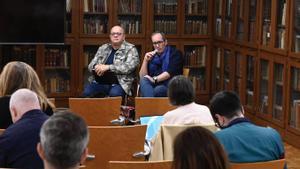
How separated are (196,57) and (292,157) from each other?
130 inches

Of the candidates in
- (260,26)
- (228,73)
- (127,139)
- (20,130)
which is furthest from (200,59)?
(20,130)

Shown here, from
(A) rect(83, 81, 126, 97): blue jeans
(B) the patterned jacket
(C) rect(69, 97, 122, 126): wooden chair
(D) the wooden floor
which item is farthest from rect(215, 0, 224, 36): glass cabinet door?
(C) rect(69, 97, 122, 126): wooden chair

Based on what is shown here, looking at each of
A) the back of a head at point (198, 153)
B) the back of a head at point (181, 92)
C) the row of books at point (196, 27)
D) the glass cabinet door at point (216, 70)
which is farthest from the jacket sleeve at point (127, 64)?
the back of a head at point (198, 153)

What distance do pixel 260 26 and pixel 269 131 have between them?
174 inches

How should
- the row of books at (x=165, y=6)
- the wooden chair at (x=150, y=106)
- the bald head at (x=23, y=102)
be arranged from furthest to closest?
the row of books at (x=165, y=6) < the wooden chair at (x=150, y=106) < the bald head at (x=23, y=102)

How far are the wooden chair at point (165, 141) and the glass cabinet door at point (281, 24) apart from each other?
3.43m

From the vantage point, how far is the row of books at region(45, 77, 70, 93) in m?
8.82

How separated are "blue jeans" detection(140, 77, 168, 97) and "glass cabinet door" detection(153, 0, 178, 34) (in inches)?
84.5

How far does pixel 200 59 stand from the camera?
9273 millimetres

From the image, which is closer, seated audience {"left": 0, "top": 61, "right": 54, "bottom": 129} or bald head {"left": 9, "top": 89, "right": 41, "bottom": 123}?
bald head {"left": 9, "top": 89, "right": 41, "bottom": 123}

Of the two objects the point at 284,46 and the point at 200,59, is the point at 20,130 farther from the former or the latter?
the point at 200,59

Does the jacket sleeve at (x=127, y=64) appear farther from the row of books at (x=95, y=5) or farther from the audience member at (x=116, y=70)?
the row of books at (x=95, y=5)

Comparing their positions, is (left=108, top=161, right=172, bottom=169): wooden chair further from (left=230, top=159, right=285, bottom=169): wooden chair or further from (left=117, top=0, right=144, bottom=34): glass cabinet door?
(left=117, top=0, right=144, bottom=34): glass cabinet door

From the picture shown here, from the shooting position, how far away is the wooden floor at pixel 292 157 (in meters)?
5.96
